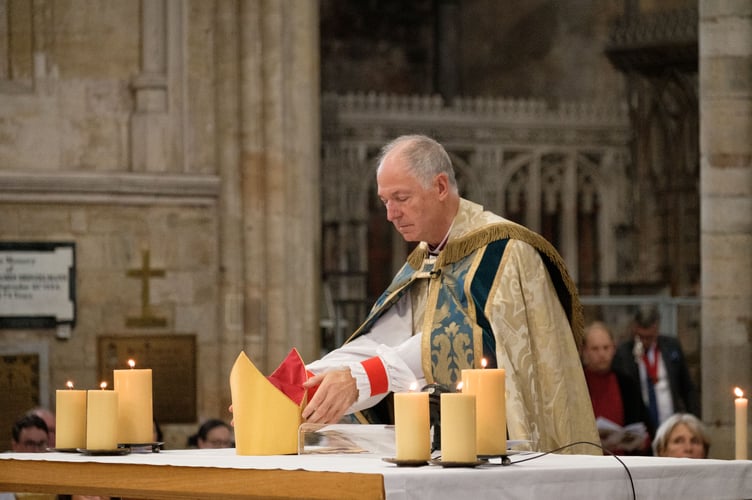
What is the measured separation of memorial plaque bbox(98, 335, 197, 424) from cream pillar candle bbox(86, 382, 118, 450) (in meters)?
5.12

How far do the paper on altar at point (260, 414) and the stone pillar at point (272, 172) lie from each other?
537 cm

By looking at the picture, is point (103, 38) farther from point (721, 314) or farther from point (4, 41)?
point (721, 314)

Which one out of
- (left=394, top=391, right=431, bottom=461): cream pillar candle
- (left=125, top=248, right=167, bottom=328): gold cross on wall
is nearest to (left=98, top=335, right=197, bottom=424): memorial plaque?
(left=125, top=248, right=167, bottom=328): gold cross on wall

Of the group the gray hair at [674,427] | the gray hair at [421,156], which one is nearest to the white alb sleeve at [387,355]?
the gray hair at [421,156]

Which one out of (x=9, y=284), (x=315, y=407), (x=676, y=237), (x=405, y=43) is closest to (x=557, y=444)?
(x=315, y=407)

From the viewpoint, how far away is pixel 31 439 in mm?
5898

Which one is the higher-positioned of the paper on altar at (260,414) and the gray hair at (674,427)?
the paper on altar at (260,414)

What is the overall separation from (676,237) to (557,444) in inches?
488

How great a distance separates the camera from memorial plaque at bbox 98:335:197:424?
8320 mm

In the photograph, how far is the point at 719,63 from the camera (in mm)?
8141

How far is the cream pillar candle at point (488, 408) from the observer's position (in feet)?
9.51

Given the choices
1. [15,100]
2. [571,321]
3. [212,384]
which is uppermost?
[15,100]

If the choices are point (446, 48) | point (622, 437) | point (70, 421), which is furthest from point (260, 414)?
point (446, 48)

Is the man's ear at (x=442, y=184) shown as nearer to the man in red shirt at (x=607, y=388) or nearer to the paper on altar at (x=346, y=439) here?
the paper on altar at (x=346, y=439)
